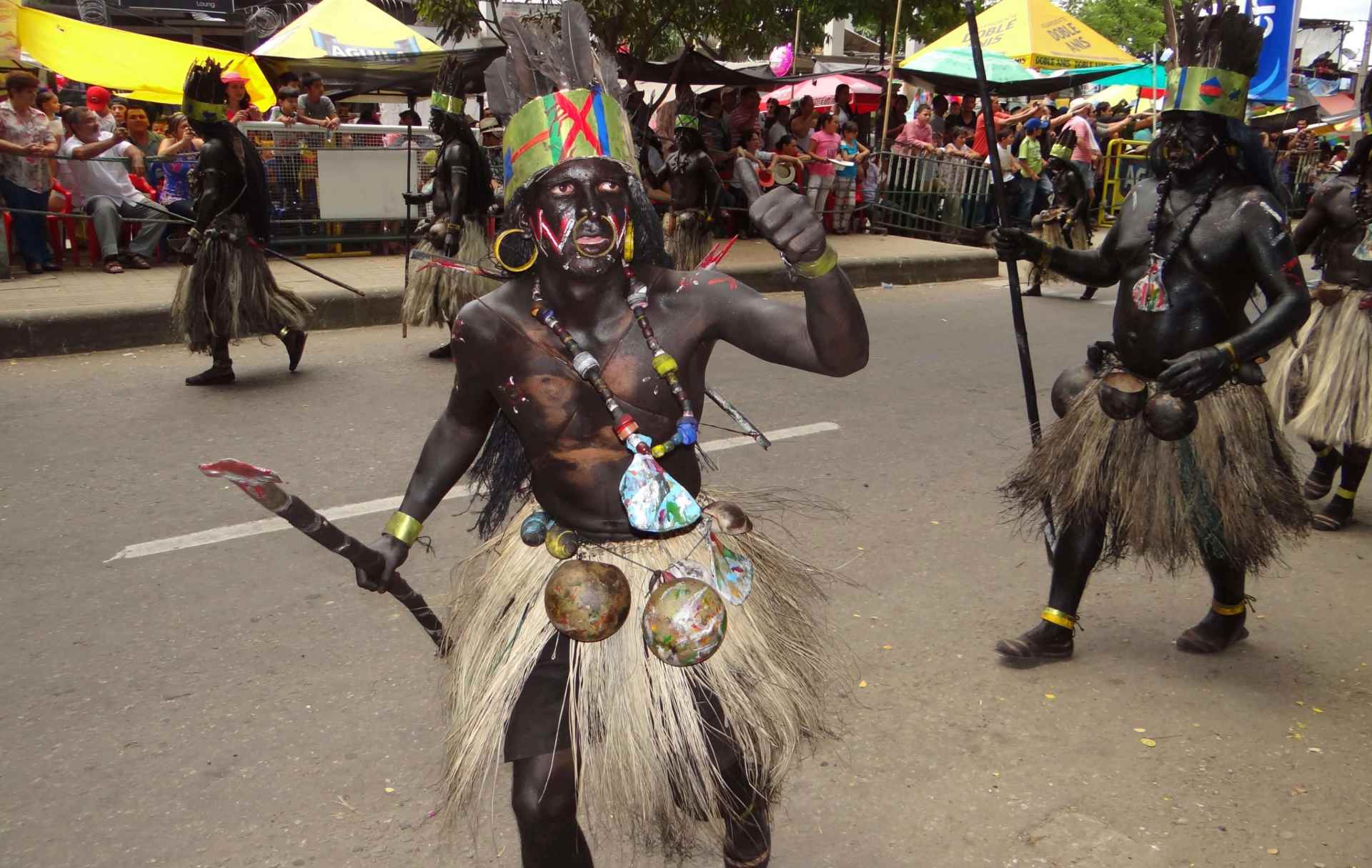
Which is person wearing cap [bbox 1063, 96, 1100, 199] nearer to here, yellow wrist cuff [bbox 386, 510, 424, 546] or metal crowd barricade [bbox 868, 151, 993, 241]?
metal crowd barricade [bbox 868, 151, 993, 241]

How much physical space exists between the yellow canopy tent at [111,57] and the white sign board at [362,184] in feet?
4.43

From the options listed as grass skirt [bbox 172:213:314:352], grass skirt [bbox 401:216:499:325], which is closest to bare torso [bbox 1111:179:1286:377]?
grass skirt [bbox 401:216:499:325]

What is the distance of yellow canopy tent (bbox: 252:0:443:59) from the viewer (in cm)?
1309

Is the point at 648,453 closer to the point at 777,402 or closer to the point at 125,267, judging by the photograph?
the point at 777,402

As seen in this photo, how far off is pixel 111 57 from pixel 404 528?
11487 mm

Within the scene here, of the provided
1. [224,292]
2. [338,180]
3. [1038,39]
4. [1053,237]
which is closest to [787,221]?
[224,292]

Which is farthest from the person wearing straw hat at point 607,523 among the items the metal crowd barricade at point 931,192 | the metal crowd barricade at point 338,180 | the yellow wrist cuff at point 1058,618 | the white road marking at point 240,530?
the metal crowd barricade at point 931,192

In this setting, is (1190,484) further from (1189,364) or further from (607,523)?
(607,523)

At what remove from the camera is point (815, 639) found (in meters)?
2.72

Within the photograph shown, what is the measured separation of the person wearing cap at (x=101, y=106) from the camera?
11.4 metres

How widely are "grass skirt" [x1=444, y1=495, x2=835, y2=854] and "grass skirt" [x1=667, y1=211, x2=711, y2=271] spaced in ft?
29.2

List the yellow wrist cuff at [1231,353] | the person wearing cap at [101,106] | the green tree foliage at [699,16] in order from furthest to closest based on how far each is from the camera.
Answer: the green tree foliage at [699,16], the person wearing cap at [101,106], the yellow wrist cuff at [1231,353]

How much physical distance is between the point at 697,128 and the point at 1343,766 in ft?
30.0

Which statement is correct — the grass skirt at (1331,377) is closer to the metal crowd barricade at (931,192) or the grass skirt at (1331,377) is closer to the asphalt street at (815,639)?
the asphalt street at (815,639)
